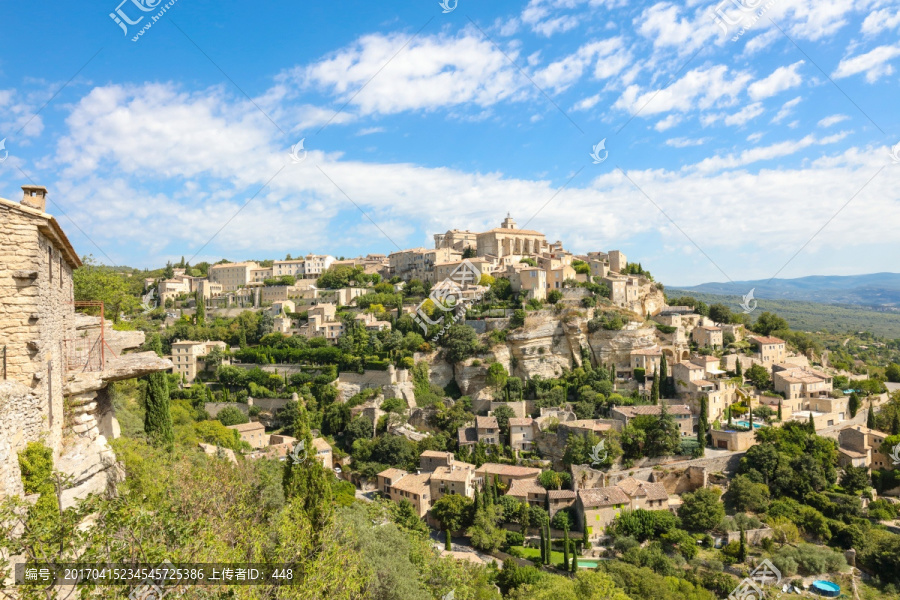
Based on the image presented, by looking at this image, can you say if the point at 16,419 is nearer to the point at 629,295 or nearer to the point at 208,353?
the point at 208,353

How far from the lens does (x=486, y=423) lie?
35.8 meters

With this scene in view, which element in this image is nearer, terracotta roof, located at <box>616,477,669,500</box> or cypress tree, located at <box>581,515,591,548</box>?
cypress tree, located at <box>581,515,591,548</box>

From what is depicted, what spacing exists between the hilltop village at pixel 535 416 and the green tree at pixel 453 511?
15cm

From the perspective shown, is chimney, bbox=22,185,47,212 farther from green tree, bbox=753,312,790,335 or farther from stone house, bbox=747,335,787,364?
green tree, bbox=753,312,790,335

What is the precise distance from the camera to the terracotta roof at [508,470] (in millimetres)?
32062

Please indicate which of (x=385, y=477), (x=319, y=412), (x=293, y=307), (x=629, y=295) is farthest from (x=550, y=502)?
(x=293, y=307)

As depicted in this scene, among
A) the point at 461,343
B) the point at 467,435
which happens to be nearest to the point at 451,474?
the point at 467,435

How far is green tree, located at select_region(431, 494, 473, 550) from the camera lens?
2925 cm

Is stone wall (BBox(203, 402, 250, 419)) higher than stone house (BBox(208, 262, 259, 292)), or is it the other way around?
stone house (BBox(208, 262, 259, 292))

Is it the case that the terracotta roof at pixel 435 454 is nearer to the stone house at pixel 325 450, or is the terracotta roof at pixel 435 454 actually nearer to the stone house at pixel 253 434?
the stone house at pixel 325 450

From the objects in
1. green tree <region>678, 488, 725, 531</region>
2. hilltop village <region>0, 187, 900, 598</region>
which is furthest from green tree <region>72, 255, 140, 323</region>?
green tree <region>678, 488, 725, 531</region>

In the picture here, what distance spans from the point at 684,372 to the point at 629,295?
1347 centimetres

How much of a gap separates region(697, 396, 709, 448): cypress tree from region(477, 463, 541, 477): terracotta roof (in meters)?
10.4

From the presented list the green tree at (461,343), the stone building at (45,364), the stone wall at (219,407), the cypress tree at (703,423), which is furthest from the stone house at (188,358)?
the cypress tree at (703,423)
